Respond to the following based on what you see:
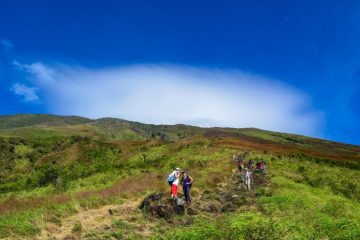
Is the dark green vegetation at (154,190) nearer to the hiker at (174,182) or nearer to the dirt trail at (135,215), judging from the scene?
the dirt trail at (135,215)

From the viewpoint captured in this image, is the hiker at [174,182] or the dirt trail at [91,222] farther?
the hiker at [174,182]

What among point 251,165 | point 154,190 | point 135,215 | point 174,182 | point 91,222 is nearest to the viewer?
point 91,222

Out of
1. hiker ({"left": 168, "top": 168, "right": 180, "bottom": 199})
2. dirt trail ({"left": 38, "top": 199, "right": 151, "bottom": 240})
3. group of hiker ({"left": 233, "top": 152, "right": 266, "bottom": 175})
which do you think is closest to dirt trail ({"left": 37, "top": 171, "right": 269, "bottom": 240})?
dirt trail ({"left": 38, "top": 199, "right": 151, "bottom": 240})

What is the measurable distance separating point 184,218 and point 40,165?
4494cm

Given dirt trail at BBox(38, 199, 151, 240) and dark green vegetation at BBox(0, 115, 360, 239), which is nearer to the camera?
dark green vegetation at BBox(0, 115, 360, 239)

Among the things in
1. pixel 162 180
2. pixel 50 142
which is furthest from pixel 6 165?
pixel 162 180

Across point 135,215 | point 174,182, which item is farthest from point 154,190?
point 135,215

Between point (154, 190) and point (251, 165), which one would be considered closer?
point (154, 190)

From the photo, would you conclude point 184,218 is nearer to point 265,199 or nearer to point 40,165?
point 265,199

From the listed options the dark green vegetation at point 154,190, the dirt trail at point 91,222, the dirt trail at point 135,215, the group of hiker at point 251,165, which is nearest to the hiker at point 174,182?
the dirt trail at point 135,215

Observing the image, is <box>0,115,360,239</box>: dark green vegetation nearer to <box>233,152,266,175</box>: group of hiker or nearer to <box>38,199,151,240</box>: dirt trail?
<box>38,199,151,240</box>: dirt trail

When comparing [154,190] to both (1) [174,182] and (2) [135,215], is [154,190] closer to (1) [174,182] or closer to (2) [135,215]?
(1) [174,182]

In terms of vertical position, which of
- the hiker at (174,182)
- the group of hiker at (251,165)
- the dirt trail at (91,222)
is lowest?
the dirt trail at (91,222)

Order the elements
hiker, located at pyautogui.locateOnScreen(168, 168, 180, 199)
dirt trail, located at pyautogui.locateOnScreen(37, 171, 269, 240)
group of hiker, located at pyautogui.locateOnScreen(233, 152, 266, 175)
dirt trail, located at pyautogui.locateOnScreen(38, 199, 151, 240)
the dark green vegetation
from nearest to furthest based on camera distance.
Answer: the dark green vegetation → dirt trail, located at pyautogui.locateOnScreen(38, 199, 151, 240) → dirt trail, located at pyautogui.locateOnScreen(37, 171, 269, 240) → hiker, located at pyautogui.locateOnScreen(168, 168, 180, 199) → group of hiker, located at pyautogui.locateOnScreen(233, 152, 266, 175)
